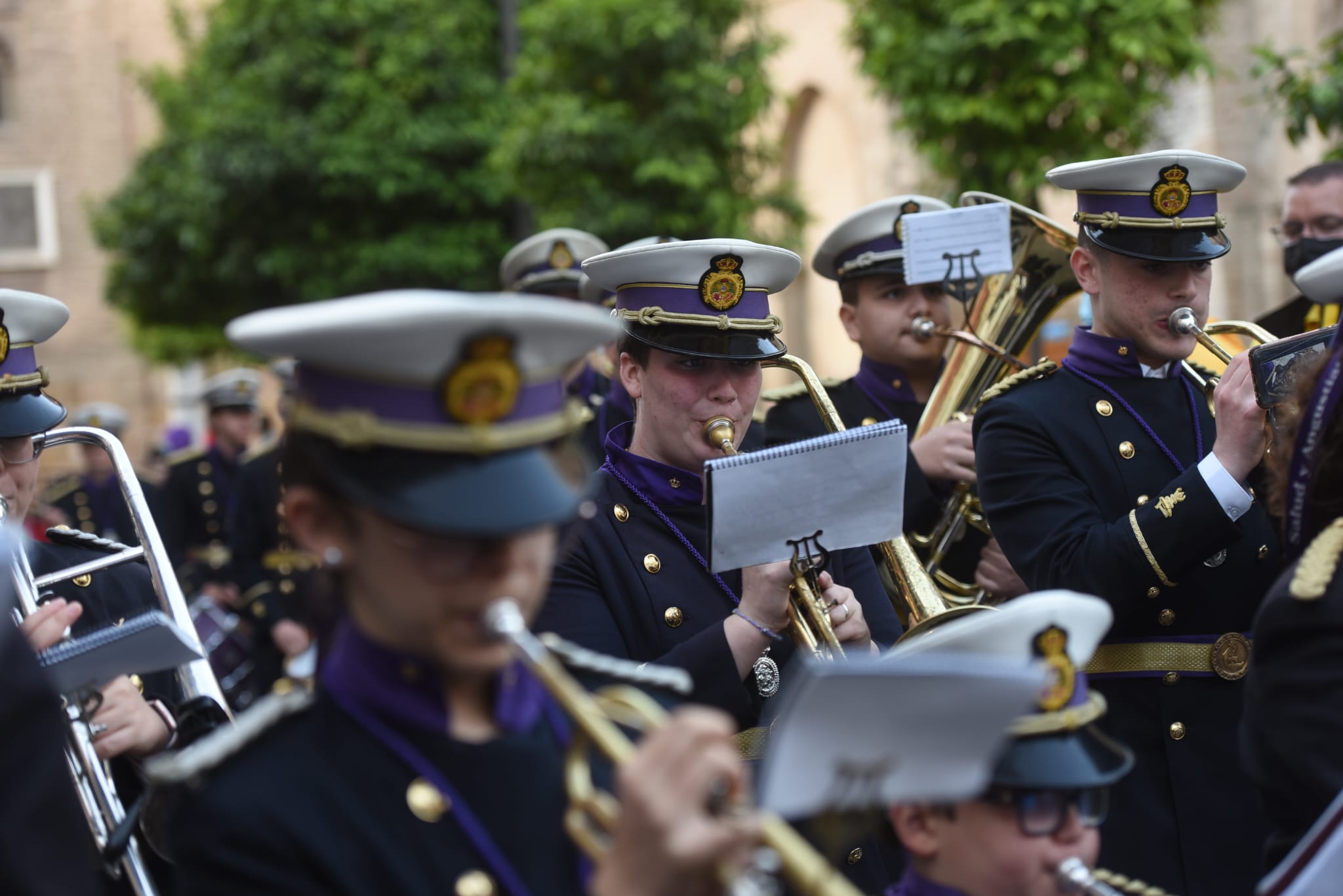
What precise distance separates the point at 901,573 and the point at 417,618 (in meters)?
2.59

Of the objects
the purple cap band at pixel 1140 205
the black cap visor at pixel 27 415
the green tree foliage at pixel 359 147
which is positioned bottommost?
the green tree foliage at pixel 359 147

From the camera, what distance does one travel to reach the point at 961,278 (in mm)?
4992

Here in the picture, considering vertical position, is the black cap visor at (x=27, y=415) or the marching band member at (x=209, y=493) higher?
the black cap visor at (x=27, y=415)

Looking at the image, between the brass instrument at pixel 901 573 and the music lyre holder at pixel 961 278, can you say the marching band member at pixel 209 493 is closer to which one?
the music lyre holder at pixel 961 278

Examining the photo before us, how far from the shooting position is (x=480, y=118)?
1683 centimetres

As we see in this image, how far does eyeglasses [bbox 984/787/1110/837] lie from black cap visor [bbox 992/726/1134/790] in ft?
0.06

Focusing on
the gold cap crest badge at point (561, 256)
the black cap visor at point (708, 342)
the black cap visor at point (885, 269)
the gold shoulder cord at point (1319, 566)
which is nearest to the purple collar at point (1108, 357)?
the black cap visor at point (708, 342)

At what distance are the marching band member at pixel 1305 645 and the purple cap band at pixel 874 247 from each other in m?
2.86

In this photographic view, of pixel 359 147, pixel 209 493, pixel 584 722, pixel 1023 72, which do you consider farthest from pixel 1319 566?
pixel 359 147

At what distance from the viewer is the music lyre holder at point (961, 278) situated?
16.4ft

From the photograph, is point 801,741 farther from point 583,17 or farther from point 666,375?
point 583,17

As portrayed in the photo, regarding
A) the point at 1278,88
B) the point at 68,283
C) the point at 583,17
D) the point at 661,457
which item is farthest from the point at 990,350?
the point at 68,283

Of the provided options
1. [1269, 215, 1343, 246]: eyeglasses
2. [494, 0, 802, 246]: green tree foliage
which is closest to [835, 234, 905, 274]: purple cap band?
[1269, 215, 1343, 246]: eyeglasses

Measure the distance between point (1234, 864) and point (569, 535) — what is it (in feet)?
7.35
